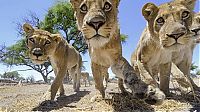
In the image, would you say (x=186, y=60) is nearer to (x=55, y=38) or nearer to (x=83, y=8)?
(x=55, y=38)

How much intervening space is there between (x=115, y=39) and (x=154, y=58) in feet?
1.99

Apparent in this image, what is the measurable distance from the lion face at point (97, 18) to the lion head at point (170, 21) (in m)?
0.43

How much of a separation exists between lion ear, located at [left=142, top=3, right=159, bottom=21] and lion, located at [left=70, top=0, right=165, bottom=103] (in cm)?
34

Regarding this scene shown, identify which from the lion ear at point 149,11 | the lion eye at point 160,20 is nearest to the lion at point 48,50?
the lion ear at point 149,11

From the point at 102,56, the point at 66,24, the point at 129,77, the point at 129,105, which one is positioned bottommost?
the point at 129,105

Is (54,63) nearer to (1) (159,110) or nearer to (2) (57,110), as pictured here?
(2) (57,110)

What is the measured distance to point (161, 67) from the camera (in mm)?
3979

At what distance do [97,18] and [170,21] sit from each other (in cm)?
77

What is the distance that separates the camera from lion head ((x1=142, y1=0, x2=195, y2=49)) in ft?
9.64

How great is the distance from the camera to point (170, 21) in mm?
3133

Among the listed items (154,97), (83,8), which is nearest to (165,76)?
(154,97)

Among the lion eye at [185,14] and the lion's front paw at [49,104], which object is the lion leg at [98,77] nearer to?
the lion's front paw at [49,104]

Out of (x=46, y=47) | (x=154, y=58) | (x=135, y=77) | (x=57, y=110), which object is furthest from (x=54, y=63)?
(x=135, y=77)

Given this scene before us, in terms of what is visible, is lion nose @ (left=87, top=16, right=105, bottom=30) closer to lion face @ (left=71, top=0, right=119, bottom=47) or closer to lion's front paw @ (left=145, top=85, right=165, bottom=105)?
lion face @ (left=71, top=0, right=119, bottom=47)
